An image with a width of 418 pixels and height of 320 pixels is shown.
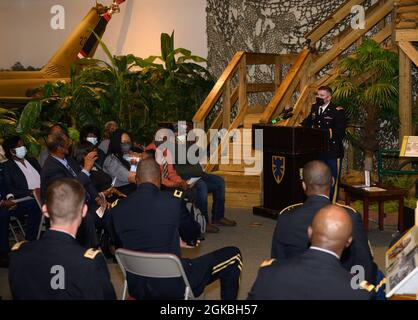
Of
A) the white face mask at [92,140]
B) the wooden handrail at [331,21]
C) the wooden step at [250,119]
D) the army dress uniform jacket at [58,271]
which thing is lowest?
the army dress uniform jacket at [58,271]

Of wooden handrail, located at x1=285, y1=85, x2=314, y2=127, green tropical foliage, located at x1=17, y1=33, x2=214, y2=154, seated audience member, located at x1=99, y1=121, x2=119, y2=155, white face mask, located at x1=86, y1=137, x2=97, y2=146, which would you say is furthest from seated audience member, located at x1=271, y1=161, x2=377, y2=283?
green tropical foliage, located at x1=17, y1=33, x2=214, y2=154

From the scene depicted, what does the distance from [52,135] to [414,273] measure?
12.4 ft

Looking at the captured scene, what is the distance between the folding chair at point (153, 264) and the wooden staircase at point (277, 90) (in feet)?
16.5

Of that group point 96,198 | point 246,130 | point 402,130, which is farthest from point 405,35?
point 96,198

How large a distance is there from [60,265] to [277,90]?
751cm

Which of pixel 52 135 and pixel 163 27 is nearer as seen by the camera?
pixel 52 135

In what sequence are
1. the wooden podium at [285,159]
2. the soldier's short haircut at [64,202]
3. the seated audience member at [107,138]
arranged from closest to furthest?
the soldier's short haircut at [64,202] → the seated audience member at [107,138] → the wooden podium at [285,159]

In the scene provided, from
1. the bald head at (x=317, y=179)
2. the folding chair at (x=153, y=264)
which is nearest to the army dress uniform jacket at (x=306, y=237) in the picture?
the bald head at (x=317, y=179)

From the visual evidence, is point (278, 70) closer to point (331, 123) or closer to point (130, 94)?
point (130, 94)

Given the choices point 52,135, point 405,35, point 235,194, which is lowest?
point 235,194

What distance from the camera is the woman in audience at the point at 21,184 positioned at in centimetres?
659

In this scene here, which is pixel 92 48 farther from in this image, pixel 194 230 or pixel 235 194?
pixel 194 230

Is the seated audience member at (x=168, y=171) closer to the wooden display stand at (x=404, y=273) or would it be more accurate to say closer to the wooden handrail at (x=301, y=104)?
the wooden handrail at (x=301, y=104)

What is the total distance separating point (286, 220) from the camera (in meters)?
4.06
